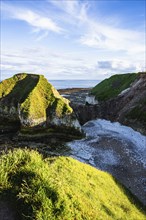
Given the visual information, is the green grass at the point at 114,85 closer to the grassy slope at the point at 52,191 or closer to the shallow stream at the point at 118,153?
the shallow stream at the point at 118,153

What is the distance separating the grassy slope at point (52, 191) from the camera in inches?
456

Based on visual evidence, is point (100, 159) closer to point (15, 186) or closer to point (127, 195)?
point (127, 195)

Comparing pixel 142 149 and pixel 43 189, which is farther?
pixel 142 149

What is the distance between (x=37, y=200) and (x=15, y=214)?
3.70 ft

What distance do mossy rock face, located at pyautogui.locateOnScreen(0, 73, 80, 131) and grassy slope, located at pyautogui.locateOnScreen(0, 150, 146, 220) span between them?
1197 inches

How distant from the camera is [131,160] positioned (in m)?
38.3

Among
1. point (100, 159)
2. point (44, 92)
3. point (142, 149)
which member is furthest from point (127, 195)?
point (44, 92)

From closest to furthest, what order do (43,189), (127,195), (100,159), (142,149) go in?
1. (43,189)
2. (127,195)
3. (100,159)
4. (142,149)

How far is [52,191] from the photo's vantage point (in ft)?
40.2

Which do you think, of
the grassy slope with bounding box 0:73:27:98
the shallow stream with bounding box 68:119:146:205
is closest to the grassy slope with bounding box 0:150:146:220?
the shallow stream with bounding box 68:119:146:205

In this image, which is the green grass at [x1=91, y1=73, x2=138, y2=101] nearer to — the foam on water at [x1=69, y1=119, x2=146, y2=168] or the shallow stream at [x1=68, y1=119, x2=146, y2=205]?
the foam on water at [x1=69, y1=119, x2=146, y2=168]

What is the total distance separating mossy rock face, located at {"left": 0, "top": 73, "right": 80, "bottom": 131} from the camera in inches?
1917

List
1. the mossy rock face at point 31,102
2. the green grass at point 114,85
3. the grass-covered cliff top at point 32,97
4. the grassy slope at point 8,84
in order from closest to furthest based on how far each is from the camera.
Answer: the mossy rock face at point 31,102 < the grass-covered cliff top at point 32,97 < the grassy slope at point 8,84 < the green grass at point 114,85

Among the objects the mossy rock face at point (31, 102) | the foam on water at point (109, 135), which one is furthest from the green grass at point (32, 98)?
the foam on water at point (109, 135)
